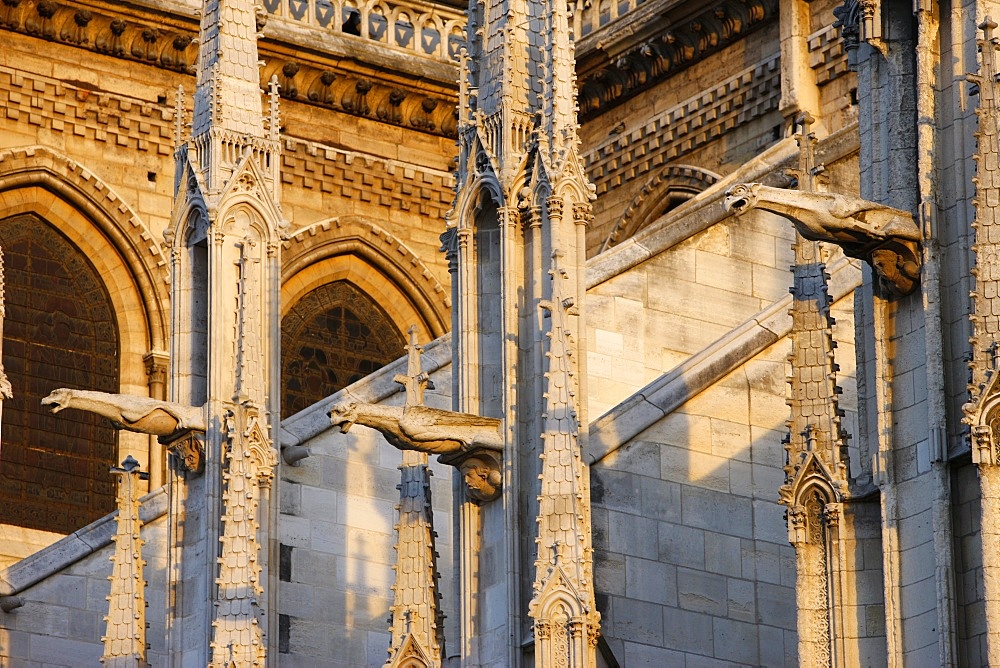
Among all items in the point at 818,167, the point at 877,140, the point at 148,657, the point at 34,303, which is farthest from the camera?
the point at 34,303

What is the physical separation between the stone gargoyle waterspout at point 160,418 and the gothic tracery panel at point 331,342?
370 inches

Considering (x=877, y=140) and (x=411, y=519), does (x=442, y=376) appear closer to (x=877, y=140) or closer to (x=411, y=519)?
(x=411, y=519)

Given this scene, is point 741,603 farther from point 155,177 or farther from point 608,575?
point 155,177

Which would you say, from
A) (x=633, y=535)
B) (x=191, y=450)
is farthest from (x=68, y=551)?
(x=633, y=535)

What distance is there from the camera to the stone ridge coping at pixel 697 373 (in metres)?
22.8

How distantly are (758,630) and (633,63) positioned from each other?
43.5ft

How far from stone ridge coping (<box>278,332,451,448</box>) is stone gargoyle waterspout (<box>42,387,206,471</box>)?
1259 millimetres

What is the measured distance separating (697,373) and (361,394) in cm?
426

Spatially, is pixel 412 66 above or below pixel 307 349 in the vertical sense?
above

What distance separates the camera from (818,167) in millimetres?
20766

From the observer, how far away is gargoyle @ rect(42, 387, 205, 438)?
76.5 feet

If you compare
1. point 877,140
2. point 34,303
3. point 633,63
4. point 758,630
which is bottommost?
point 758,630

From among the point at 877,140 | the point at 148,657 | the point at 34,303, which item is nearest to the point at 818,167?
the point at 877,140

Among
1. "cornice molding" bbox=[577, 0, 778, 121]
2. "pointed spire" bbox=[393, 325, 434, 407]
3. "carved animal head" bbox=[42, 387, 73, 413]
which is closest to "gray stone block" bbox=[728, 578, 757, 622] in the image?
"pointed spire" bbox=[393, 325, 434, 407]
